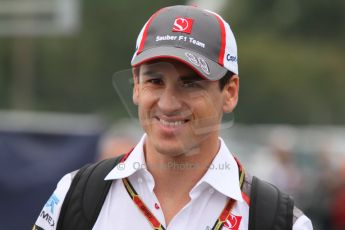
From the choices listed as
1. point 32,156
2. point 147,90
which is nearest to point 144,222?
point 147,90

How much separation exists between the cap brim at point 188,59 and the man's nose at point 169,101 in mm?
130

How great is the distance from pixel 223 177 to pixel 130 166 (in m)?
0.40

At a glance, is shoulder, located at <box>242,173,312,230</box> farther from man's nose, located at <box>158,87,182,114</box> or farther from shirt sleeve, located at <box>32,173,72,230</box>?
shirt sleeve, located at <box>32,173,72,230</box>

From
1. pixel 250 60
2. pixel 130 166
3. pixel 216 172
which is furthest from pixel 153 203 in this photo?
pixel 250 60

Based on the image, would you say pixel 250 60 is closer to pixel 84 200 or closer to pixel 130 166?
pixel 130 166

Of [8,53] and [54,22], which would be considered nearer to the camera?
[54,22]

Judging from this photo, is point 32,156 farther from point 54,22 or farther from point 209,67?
point 54,22

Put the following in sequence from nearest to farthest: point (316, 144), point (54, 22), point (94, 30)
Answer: point (54, 22) < point (316, 144) < point (94, 30)

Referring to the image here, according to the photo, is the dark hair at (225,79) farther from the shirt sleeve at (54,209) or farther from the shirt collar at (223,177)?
the shirt sleeve at (54,209)

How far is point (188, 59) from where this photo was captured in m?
3.81

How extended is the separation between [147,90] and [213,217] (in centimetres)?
59

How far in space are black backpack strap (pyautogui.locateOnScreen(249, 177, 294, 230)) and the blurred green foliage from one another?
28.9 metres

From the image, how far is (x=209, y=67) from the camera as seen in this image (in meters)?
3.87

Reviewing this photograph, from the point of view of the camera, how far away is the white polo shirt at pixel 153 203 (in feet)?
12.8
